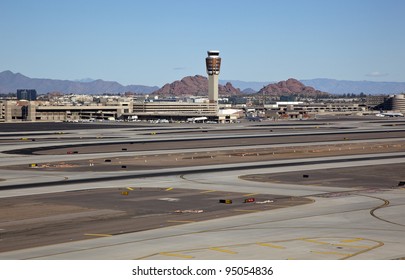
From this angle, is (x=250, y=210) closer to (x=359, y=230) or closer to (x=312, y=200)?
(x=312, y=200)

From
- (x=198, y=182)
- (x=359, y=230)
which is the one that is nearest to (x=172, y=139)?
(x=198, y=182)

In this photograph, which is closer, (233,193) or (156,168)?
(233,193)

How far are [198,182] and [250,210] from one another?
916 inches

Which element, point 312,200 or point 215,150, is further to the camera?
point 215,150

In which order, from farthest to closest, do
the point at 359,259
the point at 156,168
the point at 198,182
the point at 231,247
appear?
the point at 156,168 < the point at 198,182 < the point at 231,247 < the point at 359,259

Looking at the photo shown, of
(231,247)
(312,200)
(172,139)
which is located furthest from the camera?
(172,139)

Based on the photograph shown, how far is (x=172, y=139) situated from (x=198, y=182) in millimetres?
89802

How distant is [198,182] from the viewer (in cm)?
8744

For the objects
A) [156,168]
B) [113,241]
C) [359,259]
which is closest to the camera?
[359,259]

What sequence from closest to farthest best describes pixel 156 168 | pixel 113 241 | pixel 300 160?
pixel 113 241 < pixel 156 168 < pixel 300 160

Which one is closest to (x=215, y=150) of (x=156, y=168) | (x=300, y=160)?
(x=300, y=160)

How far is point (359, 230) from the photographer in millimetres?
52969

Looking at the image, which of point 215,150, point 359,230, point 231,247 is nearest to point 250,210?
Result: point 359,230
